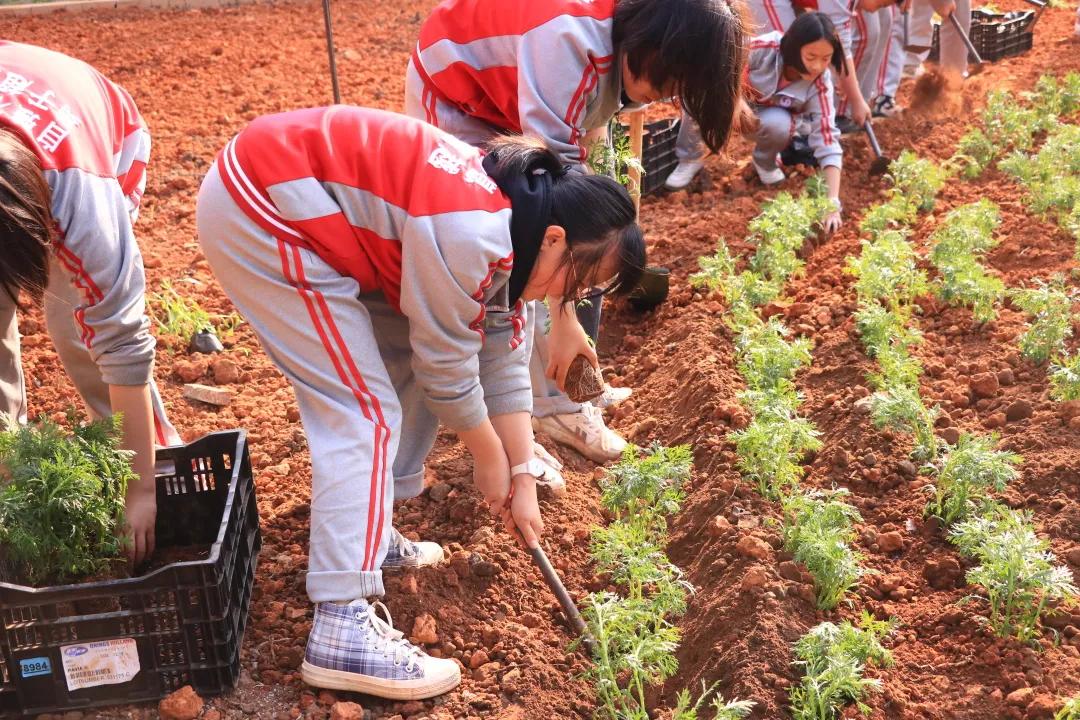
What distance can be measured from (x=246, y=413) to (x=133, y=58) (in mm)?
5199

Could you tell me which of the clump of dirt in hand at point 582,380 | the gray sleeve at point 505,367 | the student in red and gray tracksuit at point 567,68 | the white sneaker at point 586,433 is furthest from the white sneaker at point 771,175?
the gray sleeve at point 505,367

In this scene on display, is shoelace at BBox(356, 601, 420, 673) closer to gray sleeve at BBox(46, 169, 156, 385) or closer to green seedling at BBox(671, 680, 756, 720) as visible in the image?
green seedling at BBox(671, 680, 756, 720)

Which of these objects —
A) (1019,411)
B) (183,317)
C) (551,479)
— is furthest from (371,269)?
(1019,411)

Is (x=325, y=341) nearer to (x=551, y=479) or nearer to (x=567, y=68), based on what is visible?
(x=567, y=68)

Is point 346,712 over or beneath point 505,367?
beneath

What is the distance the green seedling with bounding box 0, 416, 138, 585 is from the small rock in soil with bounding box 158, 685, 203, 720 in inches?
14.9

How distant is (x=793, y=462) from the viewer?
4.10 metres

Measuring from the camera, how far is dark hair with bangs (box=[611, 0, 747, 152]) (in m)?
3.13

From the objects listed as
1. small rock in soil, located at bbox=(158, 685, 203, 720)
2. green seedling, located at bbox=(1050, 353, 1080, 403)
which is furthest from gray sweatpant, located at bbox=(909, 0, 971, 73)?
small rock in soil, located at bbox=(158, 685, 203, 720)

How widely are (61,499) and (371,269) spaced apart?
94 centimetres

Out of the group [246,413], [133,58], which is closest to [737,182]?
[246,413]

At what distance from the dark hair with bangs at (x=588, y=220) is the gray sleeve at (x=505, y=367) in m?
0.30

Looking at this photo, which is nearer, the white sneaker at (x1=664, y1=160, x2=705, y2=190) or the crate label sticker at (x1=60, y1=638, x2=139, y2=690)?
the crate label sticker at (x1=60, y1=638, x2=139, y2=690)

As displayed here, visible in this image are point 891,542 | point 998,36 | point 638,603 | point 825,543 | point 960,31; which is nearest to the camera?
point 638,603
